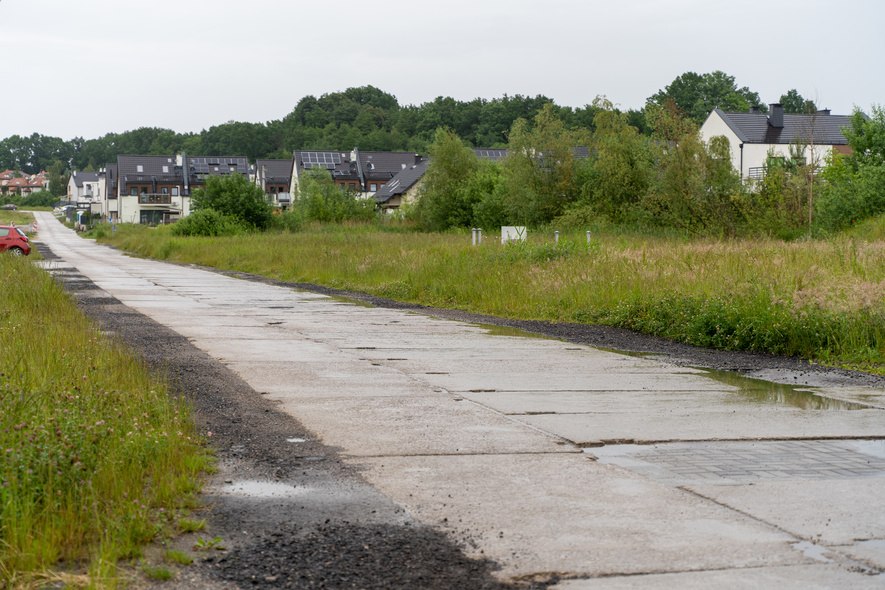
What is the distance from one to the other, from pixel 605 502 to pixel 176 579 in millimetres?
2268

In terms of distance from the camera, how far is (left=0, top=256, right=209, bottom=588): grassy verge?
3.59 m

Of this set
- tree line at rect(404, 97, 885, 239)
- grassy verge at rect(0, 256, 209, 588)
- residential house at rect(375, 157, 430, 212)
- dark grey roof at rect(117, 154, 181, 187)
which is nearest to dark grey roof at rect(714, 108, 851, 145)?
tree line at rect(404, 97, 885, 239)

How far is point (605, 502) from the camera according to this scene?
15.3 ft

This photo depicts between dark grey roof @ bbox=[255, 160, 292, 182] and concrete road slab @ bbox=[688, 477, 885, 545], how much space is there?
415 feet

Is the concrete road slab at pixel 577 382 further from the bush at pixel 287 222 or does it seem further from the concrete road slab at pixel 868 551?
the bush at pixel 287 222

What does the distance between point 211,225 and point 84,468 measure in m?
51.5

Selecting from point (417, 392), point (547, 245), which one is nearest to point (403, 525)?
point (417, 392)

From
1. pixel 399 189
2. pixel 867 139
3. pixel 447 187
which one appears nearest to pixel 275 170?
pixel 399 189

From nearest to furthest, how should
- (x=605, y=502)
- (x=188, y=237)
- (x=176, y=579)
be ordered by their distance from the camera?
(x=176, y=579)
(x=605, y=502)
(x=188, y=237)

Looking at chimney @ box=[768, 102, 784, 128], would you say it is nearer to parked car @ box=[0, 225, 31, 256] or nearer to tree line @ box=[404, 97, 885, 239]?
tree line @ box=[404, 97, 885, 239]

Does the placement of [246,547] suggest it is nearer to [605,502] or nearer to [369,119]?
[605,502]

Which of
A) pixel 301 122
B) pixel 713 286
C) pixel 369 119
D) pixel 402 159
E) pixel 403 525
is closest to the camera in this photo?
pixel 403 525

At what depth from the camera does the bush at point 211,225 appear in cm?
5356

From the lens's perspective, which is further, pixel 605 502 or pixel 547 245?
pixel 547 245
